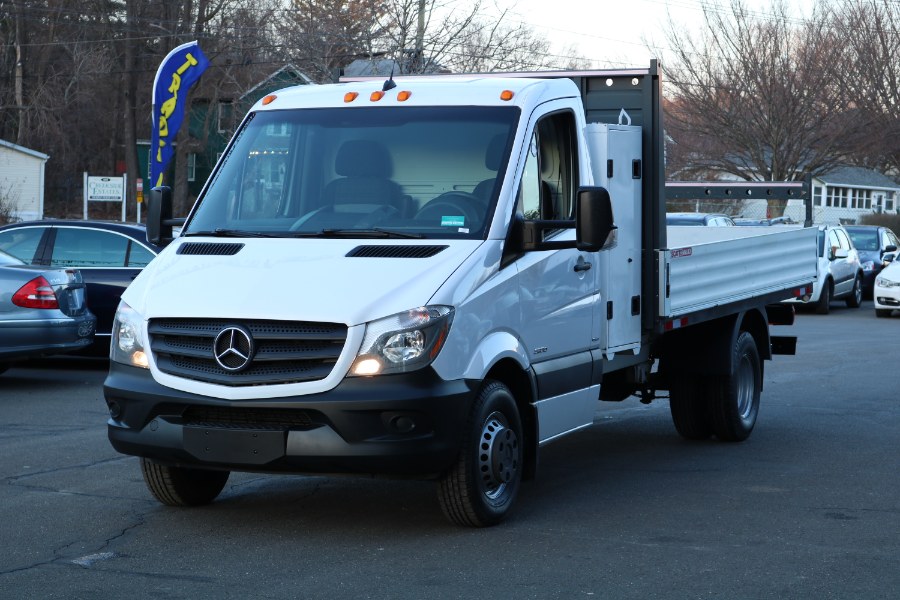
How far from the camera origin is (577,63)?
44219 mm

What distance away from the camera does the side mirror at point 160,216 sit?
7609 mm

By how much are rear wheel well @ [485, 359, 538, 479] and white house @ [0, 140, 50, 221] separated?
44.2 meters

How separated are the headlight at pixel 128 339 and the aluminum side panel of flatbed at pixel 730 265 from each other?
11.9 ft

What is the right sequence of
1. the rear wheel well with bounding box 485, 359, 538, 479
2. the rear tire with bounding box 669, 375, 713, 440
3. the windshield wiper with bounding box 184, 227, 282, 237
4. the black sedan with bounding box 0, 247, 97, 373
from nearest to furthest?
the rear wheel well with bounding box 485, 359, 538, 479, the windshield wiper with bounding box 184, 227, 282, 237, the rear tire with bounding box 669, 375, 713, 440, the black sedan with bounding box 0, 247, 97, 373

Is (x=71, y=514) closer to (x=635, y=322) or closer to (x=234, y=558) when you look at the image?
(x=234, y=558)

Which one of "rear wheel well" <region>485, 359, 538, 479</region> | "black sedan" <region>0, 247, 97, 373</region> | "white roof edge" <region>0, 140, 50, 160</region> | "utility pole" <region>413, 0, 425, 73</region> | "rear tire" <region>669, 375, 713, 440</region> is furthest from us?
"white roof edge" <region>0, 140, 50, 160</region>

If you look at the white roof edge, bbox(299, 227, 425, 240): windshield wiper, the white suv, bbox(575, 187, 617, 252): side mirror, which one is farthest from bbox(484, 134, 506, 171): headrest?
the white roof edge

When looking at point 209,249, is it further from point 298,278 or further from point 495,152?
point 495,152

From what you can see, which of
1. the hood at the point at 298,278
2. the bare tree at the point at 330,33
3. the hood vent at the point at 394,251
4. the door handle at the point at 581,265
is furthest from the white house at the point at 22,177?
the hood vent at the point at 394,251

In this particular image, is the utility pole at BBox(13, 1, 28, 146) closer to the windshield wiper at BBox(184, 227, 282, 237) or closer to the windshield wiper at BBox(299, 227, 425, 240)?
the windshield wiper at BBox(184, 227, 282, 237)

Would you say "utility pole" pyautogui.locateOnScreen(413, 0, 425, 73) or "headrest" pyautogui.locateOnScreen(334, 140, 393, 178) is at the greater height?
"utility pole" pyautogui.locateOnScreen(413, 0, 425, 73)

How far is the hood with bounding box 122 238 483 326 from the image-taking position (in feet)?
20.3

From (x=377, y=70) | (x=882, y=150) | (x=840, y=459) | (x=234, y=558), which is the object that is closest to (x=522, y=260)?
(x=234, y=558)

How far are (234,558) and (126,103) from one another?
52928mm
